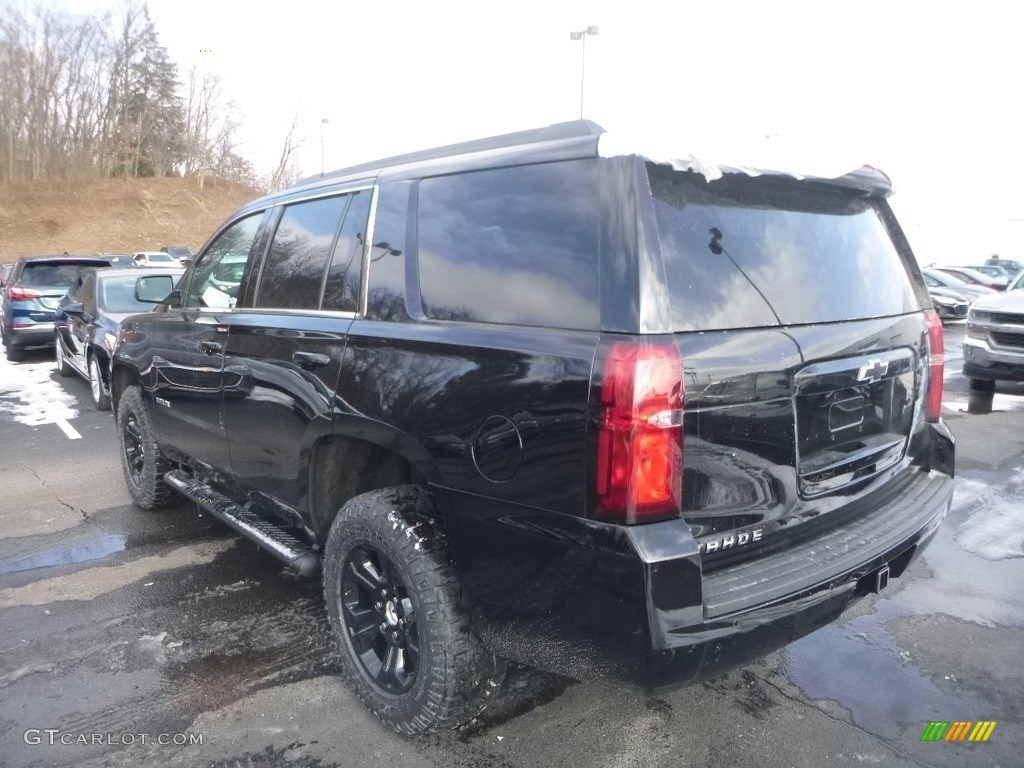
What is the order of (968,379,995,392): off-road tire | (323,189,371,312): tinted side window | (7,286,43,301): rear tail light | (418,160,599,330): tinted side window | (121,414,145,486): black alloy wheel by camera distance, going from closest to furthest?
(418,160,599,330): tinted side window, (323,189,371,312): tinted side window, (121,414,145,486): black alloy wheel, (968,379,995,392): off-road tire, (7,286,43,301): rear tail light

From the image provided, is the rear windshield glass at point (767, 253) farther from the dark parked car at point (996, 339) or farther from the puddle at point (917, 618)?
the dark parked car at point (996, 339)

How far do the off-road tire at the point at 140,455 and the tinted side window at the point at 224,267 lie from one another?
0.85m

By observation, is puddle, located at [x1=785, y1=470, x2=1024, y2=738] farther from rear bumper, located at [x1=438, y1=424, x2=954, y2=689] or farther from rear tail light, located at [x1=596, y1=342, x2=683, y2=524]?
rear tail light, located at [x1=596, y1=342, x2=683, y2=524]

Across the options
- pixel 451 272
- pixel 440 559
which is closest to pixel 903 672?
pixel 440 559

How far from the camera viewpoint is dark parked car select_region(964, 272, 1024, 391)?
881cm

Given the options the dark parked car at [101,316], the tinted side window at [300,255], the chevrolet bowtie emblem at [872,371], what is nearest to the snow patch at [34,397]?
the dark parked car at [101,316]

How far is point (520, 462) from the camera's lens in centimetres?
225

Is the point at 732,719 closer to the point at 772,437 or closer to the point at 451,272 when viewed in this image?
the point at 772,437

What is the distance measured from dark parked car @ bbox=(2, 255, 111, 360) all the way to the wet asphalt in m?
8.72

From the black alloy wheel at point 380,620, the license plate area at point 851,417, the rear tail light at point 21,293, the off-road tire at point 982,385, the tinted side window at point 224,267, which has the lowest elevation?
the black alloy wheel at point 380,620

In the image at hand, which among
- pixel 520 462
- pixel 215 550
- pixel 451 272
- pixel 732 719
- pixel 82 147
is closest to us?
pixel 520 462

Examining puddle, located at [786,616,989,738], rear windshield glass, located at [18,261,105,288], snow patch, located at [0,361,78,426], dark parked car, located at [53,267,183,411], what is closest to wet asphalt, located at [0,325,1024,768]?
puddle, located at [786,616,989,738]

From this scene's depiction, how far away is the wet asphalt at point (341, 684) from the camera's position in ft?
8.91

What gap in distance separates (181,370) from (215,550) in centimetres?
110
